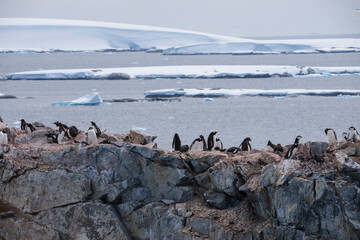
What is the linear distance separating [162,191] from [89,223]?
1.62 m

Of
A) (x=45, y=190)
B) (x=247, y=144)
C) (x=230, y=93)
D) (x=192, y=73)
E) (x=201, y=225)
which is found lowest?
(x=230, y=93)

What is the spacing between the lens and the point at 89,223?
11883mm

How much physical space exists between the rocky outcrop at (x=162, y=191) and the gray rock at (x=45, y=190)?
0.02 metres

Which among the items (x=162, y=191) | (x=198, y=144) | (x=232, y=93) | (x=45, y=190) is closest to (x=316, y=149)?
(x=162, y=191)

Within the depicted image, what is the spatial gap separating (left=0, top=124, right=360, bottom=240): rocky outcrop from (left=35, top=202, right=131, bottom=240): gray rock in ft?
0.07

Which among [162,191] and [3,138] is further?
[3,138]

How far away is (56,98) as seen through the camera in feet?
149

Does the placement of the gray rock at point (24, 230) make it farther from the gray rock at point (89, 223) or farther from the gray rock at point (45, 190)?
the gray rock at point (45, 190)

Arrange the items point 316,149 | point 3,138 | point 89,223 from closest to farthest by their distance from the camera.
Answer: point 316,149, point 89,223, point 3,138

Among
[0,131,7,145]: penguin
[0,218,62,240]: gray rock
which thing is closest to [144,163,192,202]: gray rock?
[0,218,62,240]: gray rock

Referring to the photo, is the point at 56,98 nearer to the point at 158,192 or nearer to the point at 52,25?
the point at 158,192

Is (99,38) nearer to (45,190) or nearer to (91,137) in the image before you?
(91,137)

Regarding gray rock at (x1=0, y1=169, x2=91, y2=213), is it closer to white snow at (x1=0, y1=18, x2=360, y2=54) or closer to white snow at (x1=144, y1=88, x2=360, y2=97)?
white snow at (x1=144, y1=88, x2=360, y2=97)

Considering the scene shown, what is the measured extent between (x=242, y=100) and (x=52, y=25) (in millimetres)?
62838
